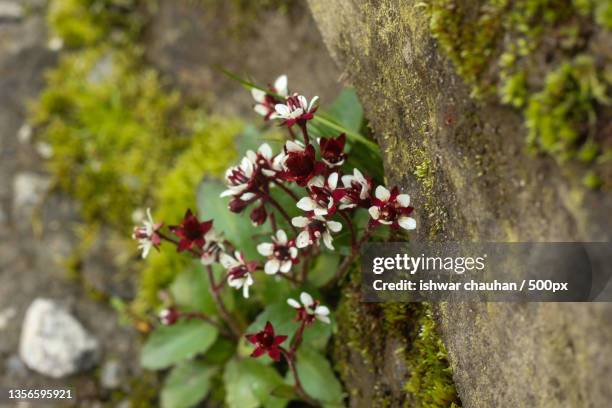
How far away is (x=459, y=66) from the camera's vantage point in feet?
6.04

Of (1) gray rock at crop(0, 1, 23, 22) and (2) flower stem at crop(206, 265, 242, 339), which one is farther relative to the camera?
(1) gray rock at crop(0, 1, 23, 22)

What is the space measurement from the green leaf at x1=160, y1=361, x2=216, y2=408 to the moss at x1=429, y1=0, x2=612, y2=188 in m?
2.44

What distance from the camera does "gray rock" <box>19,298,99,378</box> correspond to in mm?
3811

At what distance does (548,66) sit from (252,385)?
2.22 metres

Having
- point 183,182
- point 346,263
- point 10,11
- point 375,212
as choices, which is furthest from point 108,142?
point 375,212

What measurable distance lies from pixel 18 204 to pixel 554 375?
12.5ft

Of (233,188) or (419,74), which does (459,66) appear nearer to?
(419,74)

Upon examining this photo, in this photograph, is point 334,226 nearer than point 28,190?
Yes

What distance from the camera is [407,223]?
2.27 meters

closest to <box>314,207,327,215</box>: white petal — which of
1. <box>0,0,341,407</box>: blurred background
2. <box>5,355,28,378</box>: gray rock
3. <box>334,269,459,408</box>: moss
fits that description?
<box>334,269,459,408</box>: moss

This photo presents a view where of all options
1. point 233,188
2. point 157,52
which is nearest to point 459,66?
point 233,188

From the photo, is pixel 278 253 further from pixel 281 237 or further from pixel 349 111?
pixel 349 111

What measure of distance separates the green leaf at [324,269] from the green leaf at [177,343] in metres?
0.65

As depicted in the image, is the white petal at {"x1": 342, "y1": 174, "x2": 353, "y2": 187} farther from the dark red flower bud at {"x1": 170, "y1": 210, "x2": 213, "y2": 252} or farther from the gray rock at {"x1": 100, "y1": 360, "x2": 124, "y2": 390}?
the gray rock at {"x1": 100, "y1": 360, "x2": 124, "y2": 390}
